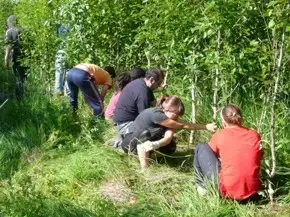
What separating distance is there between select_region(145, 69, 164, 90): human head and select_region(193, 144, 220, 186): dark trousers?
1.60m

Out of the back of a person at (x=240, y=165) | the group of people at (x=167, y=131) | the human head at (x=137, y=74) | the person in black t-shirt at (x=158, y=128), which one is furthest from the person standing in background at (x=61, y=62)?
the back of a person at (x=240, y=165)

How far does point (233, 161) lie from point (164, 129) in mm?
1314

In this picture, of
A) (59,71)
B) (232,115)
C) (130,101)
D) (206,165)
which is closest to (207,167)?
(206,165)

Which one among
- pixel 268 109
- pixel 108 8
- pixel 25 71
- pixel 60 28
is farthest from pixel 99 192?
pixel 25 71

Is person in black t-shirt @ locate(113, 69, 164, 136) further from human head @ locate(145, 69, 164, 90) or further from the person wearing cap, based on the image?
the person wearing cap

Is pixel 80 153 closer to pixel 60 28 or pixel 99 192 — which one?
pixel 99 192

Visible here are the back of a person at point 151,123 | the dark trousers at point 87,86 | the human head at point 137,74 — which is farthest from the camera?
the dark trousers at point 87,86

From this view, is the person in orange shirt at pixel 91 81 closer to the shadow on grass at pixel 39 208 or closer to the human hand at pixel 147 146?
the human hand at pixel 147 146

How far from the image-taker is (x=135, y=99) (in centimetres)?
697

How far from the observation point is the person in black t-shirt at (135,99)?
690 centimetres

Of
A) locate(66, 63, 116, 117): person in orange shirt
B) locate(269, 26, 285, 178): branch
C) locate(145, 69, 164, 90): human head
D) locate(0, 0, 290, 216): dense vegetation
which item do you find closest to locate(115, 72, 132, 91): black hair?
locate(66, 63, 116, 117): person in orange shirt

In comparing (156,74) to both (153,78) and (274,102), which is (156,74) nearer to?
(153,78)

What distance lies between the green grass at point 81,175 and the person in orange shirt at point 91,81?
25 centimetres

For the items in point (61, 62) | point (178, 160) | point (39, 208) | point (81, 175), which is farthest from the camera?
point (61, 62)
